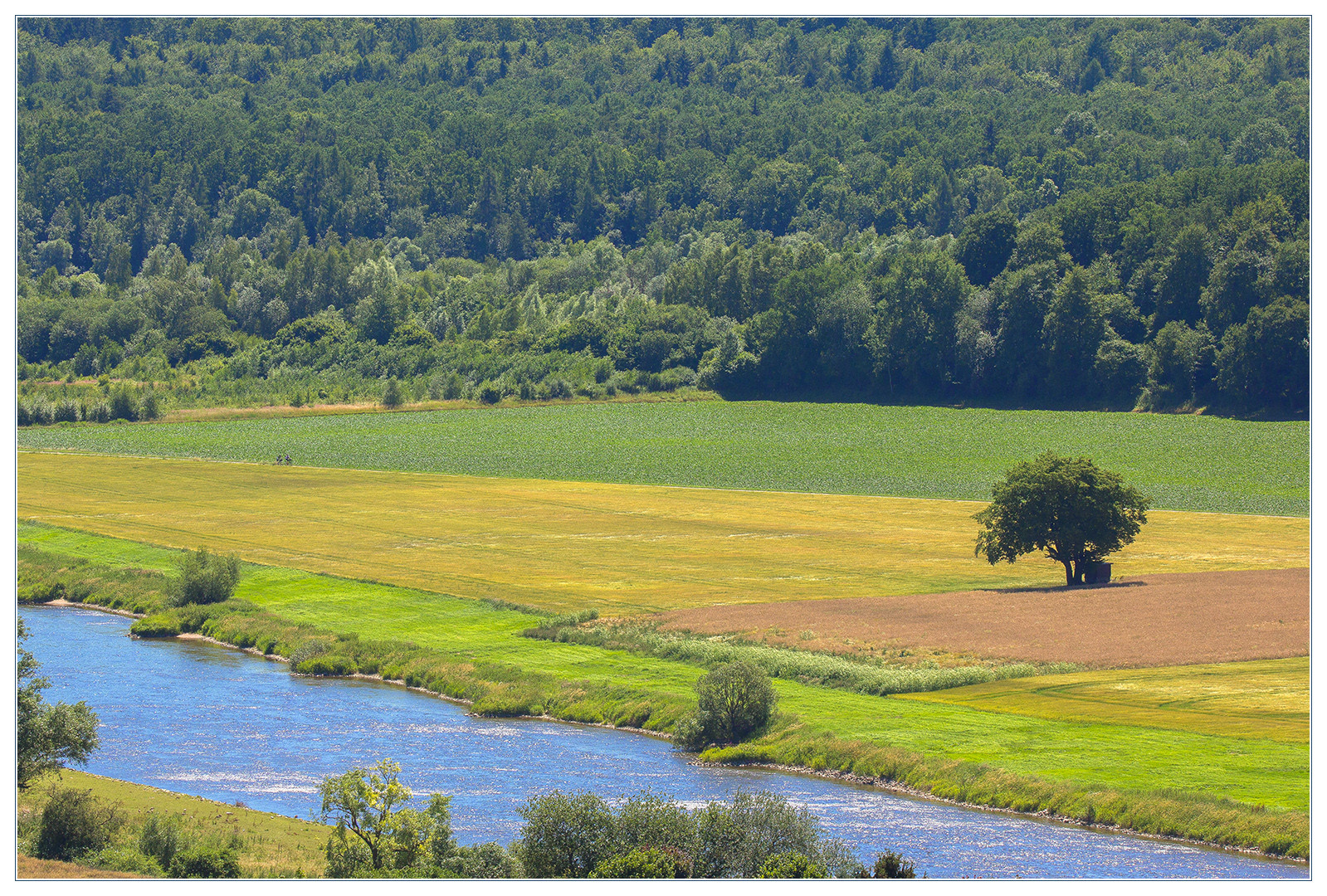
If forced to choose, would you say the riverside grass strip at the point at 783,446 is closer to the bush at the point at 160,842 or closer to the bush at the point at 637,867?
the bush at the point at 637,867

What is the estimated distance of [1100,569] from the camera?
275ft

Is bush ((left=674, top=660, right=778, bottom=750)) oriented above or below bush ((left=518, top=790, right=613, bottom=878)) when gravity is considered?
above

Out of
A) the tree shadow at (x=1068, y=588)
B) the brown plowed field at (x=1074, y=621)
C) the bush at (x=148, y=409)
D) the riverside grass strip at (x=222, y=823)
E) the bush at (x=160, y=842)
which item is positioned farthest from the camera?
the bush at (x=148, y=409)

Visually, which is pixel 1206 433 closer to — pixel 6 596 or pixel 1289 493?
pixel 1289 493

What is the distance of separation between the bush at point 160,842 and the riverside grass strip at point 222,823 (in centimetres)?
79

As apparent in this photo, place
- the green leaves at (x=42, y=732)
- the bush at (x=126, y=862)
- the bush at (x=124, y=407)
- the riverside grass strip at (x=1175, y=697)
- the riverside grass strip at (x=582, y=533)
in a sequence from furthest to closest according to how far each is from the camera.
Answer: the bush at (x=124, y=407) → the riverside grass strip at (x=582, y=533) → the riverside grass strip at (x=1175, y=697) → the green leaves at (x=42, y=732) → the bush at (x=126, y=862)

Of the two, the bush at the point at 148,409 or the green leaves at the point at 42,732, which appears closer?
the green leaves at the point at 42,732

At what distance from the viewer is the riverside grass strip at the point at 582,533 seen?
8912cm

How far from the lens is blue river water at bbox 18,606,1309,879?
4641 centimetres

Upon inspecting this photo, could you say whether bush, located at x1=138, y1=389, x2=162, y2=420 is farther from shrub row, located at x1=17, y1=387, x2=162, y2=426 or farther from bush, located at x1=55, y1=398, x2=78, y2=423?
bush, located at x1=55, y1=398, x2=78, y2=423

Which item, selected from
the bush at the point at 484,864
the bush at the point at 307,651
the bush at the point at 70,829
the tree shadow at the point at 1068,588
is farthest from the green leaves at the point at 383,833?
the tree shadow at the point at 1068,588

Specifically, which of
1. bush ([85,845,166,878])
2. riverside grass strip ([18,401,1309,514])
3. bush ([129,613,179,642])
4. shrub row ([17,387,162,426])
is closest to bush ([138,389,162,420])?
shrub row ([17,387,162,426])

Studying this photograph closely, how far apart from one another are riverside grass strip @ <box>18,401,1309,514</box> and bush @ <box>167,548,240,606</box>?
5595cm

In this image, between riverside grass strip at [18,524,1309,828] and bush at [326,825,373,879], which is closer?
bush at [326,825,373,879]
